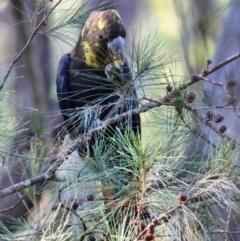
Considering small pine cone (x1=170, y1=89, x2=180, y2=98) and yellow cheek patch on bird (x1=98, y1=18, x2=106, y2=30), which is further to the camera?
yellow cheek patch on bird (x1=98, y1=18, x2=106, y2=30)

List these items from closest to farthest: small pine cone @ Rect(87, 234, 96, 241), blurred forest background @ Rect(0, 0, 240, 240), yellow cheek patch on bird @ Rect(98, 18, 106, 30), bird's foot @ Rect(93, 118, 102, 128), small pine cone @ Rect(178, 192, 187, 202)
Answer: small pine cone @ Rect(178, 192, 187, 202)
small pine cone @ Rect(87, 234, 96, 241)
bird's foot @ Rect(93, 118, 102, 128)
yellow cheek patch on bird @ Rect(98, 18, 106, 30)
blurred forest background @ Rect(0, 0, 240, 240)

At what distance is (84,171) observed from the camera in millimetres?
883

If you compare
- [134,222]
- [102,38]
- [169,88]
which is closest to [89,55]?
[102,38]

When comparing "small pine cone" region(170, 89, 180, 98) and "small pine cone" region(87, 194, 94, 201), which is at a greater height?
"small pine cone" region(170, 89, 180, 98)

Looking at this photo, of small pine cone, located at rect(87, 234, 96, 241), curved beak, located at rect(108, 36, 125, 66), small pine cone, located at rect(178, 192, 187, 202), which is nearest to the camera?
small pine cone, located at rect(178, 192, 187, 202)

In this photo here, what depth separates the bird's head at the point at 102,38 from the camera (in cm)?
138

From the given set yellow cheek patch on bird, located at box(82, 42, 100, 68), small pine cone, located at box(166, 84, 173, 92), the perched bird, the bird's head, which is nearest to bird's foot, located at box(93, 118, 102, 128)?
the perched bird

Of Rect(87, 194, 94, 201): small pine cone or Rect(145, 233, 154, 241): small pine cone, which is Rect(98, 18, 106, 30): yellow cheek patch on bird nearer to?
Rect(87, 194, 94, 201): small pine cone

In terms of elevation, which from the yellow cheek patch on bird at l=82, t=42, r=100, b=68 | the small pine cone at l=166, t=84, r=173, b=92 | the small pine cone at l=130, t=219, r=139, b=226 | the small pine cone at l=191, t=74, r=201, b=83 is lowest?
the small pine cone at l=130, t=219, r=139, b=226

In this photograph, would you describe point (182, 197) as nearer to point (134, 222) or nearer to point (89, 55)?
point (134, 222)

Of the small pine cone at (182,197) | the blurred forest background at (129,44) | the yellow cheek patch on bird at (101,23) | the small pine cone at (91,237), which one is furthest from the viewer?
the blurred forest background at (129,44)

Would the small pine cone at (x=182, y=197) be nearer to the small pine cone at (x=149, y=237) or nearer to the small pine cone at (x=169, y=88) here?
the small pine cone at (x=149, y=237)

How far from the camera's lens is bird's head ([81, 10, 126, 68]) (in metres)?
1.38

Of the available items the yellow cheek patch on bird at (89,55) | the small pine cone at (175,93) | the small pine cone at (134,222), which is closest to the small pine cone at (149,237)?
the small pine cone at (134,222)
